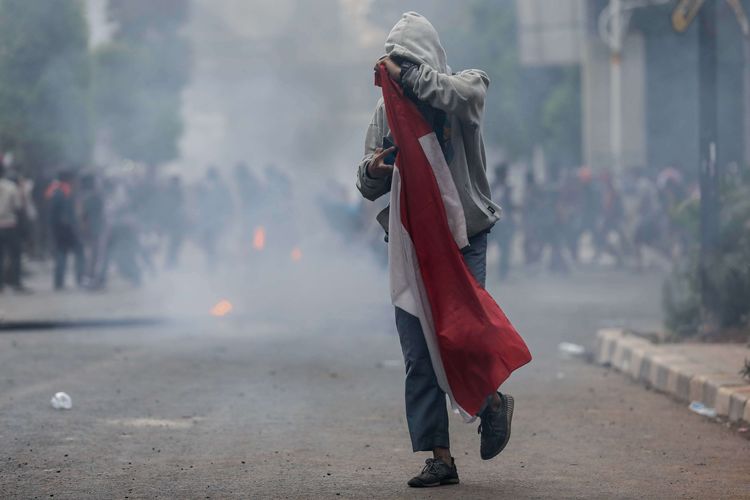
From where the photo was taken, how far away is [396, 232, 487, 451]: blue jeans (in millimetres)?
4711

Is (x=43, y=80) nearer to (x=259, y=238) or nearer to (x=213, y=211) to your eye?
(x=213, y=211)

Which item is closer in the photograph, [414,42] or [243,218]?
[414,42]

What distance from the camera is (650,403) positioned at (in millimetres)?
7047

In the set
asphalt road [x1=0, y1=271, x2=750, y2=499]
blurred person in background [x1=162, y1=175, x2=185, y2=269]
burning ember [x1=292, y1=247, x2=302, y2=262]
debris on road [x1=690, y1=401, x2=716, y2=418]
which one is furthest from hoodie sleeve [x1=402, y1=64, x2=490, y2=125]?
burning ember [x1=292, y1=247, x2=302, y2=262]

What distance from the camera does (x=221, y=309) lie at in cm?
1308

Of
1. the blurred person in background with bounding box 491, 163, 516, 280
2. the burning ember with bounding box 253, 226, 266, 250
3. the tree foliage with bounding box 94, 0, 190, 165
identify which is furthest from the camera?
the tree foliage with bounding box 94, 0, 190, 165

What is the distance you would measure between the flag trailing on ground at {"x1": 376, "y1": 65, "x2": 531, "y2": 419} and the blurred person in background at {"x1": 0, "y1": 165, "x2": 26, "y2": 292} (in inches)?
468

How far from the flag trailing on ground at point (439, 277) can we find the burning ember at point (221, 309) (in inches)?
308

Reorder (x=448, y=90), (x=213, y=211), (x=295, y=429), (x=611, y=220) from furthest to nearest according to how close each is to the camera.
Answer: (x=213, y=211) < (x=611, y=220) < (x=295, y=429) < (x=448, y=90)

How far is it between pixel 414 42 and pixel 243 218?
53.3 feet

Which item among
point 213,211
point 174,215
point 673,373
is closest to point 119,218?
point 213,211

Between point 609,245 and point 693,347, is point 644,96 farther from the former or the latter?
point 693,347

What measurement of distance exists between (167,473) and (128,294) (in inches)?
431

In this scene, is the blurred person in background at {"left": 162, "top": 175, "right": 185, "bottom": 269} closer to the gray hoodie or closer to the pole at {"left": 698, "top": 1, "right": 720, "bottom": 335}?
the pole at {"left": 698, "top": 1, "right": 720, "bottom": 335}
